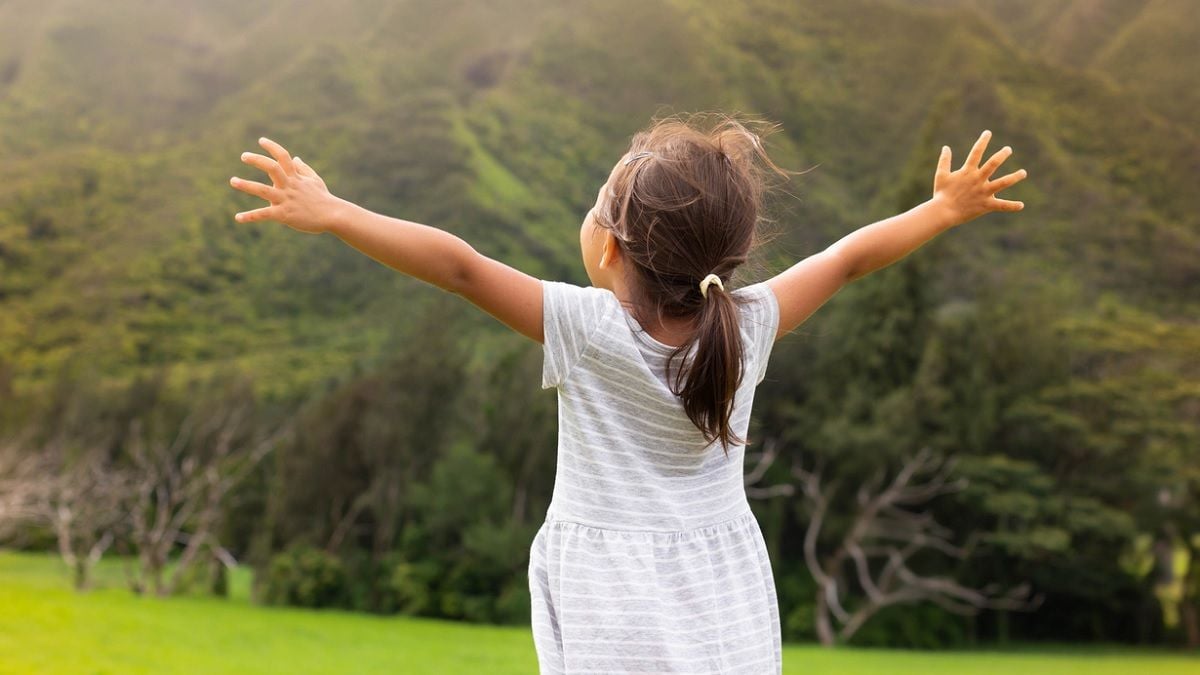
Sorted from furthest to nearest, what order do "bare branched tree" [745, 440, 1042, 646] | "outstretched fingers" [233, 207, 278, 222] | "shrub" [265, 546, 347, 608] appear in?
"shrub" [265, 546, 347, 608], "bare branched tree" [745, 440, 1042, 646], "outstretched fingers" [233, 207, 278, 222]

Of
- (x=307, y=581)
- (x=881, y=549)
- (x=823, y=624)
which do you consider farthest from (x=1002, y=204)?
(x=307, y=581)

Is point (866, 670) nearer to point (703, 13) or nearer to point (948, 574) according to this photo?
point (948, 574)

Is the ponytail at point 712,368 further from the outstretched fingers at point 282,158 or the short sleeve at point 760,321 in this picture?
the outstretched fingers at point 282,158

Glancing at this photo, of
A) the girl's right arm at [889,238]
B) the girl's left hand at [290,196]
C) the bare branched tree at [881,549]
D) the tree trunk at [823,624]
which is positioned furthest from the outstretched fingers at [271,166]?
the tree trunk at [823,624]

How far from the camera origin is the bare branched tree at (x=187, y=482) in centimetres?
1122

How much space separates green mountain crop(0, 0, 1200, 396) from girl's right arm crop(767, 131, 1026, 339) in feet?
44.5

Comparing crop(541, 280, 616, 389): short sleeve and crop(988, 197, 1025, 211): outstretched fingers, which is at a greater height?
crop(988, 197, 1025, 211): outstretched fingers

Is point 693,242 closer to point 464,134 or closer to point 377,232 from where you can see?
point 377,232

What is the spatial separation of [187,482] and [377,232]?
12012 millimetres

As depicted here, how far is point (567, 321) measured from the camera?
1.22 meters

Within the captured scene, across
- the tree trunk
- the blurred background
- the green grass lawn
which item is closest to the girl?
the blurred background

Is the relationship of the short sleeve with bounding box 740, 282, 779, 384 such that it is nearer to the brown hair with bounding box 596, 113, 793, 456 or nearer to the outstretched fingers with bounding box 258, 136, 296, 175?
the brown hair with bounding box 596, 113, 793, 456

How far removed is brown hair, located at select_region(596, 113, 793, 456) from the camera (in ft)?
4.06

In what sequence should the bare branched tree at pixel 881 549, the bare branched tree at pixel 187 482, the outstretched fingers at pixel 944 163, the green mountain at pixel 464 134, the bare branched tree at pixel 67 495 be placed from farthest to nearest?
the green mountain at pixel 464 134 → the bare branched tree at pixel 881 549 → the bare branched tree at pixel 187 482 → the bare branched tree at pixel 67 495 → the outstretched fingers at pixel 944 163
